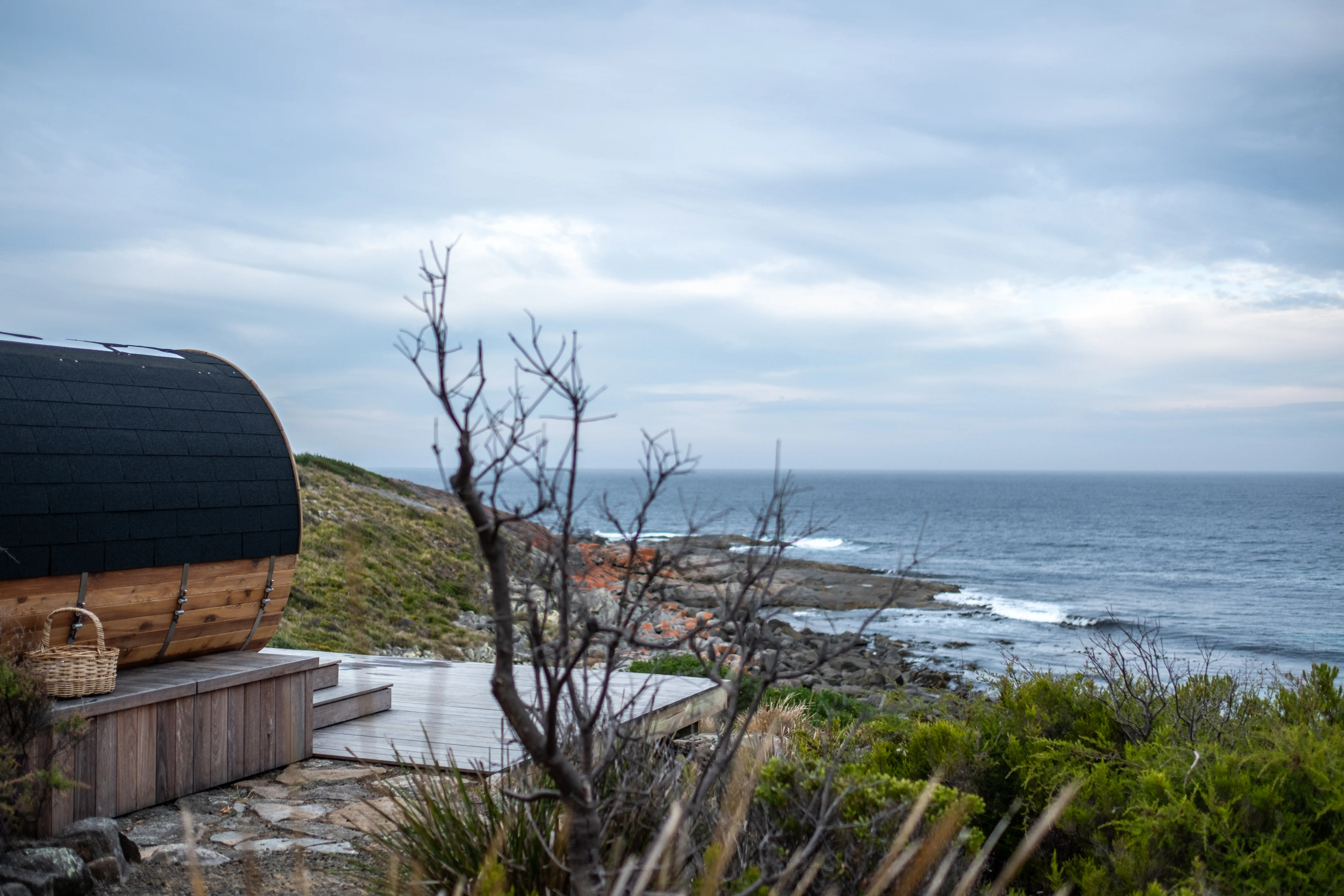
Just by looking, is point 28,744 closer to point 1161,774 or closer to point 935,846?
point 935,846

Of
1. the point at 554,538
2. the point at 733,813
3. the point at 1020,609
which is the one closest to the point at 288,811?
the point at 733,813

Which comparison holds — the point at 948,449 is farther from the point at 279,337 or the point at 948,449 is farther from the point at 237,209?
the point at 279,337

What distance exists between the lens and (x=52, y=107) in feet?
30.0

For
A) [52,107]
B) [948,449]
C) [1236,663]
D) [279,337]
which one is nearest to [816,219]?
[52,107]

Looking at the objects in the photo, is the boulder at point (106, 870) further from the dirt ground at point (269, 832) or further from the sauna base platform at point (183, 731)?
the sauna base platform at point (183, 731)

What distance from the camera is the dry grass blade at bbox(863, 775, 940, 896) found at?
170cm

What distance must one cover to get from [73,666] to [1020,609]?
96.4 feet

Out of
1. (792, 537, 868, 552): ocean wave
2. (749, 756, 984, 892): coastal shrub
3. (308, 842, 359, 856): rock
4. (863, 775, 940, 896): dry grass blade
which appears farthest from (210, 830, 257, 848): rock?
A: (792, 537, 868, 552): ocean wave

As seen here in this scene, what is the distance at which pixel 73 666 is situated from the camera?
12.9 ft

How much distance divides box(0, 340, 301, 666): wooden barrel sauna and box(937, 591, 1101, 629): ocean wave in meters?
24.8

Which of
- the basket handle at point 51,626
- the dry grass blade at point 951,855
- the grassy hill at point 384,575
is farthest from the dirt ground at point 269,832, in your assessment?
the grassy hill at point 384,575

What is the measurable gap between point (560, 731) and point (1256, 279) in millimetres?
38712

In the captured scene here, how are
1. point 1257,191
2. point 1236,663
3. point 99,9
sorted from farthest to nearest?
point 1257,191 < point 1236,663 < point 99,9

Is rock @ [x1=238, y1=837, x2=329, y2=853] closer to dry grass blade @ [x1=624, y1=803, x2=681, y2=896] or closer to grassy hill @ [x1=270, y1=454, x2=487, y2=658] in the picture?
dry grass blade @ [x1=624, y1=803, x2=681, y2=896]
